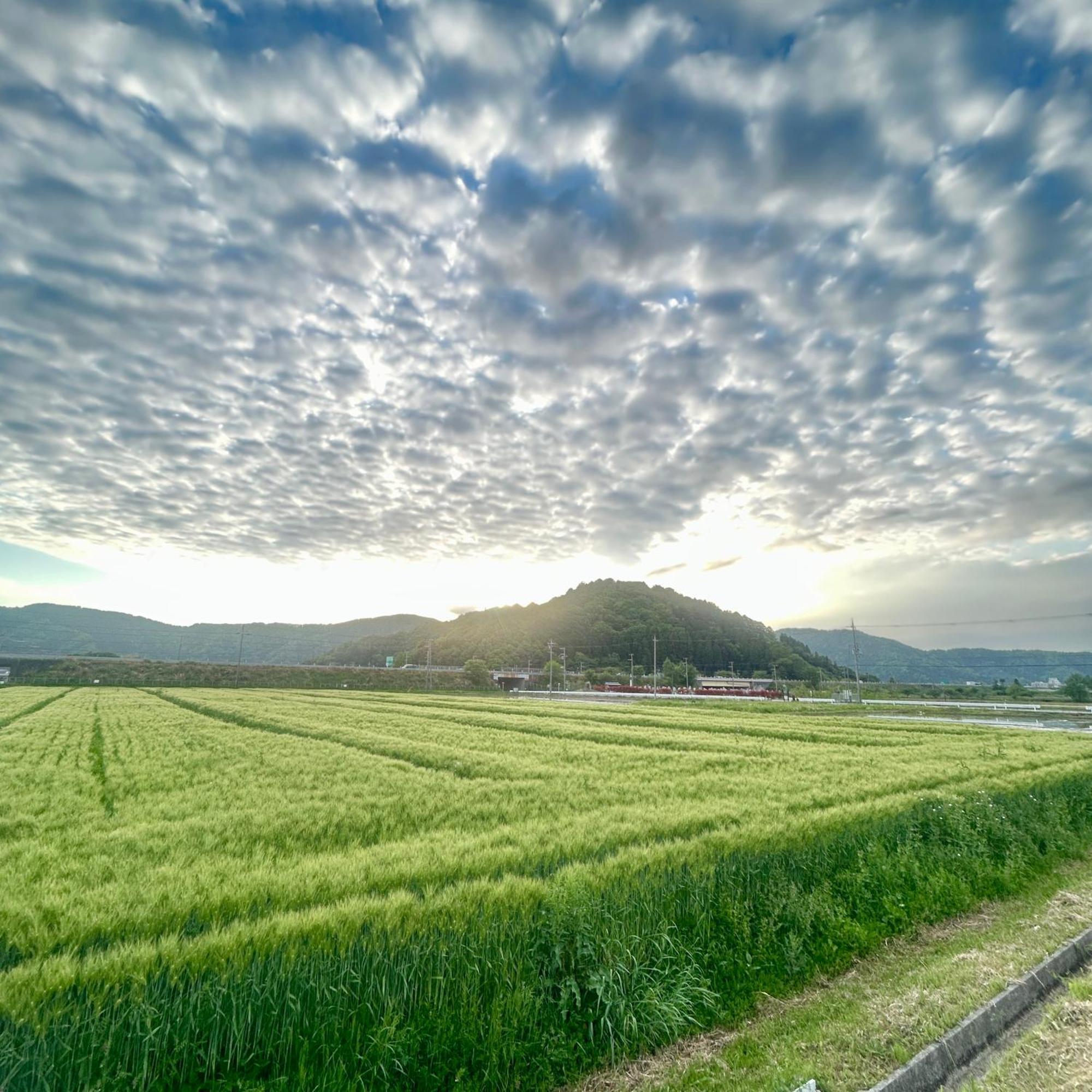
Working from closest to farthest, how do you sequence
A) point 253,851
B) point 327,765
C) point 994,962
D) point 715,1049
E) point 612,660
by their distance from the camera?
point 715,1049 < point 994,962 < point 253,851 < point 327,765 < point 612,660

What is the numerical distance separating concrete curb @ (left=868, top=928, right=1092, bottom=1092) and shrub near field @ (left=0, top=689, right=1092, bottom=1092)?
160 centimetres

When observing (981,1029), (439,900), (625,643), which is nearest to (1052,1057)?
(981,1029)

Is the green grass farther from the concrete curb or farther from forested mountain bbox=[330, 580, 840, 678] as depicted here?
forested mountain bbox=[330, 580, 840, 678]

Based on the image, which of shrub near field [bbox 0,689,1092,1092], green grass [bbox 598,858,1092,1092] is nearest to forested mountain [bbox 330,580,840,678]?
shrub near field [bbox 0,689,1092,1092]

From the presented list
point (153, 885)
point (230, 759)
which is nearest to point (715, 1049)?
point (153, 885)

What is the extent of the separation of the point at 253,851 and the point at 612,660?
151571 mm

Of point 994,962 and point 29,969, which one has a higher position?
point 29,969

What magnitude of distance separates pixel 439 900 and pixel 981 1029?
5.61 meters

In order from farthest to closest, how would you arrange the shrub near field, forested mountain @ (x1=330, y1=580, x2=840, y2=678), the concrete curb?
forested mountain @ (x1=330, y1=580, x2=840, y2=678) < the concrete curb < the shrub near field

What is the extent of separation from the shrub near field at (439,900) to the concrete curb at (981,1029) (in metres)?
1.60

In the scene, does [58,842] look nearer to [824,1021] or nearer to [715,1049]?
[715,1049]

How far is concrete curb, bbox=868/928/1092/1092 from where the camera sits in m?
4.71

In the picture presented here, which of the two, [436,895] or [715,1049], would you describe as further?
[436,895]

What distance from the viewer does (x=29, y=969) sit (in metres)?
4.91
